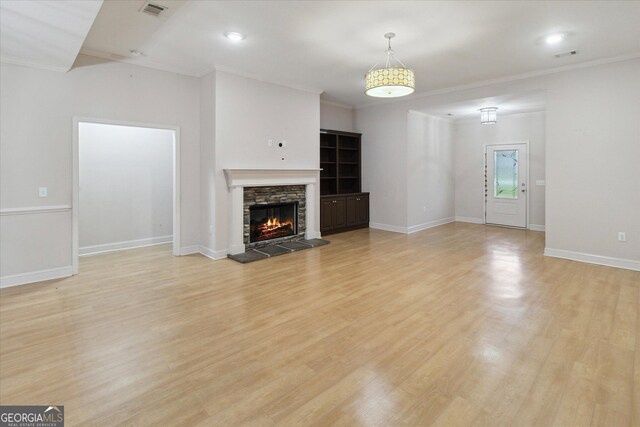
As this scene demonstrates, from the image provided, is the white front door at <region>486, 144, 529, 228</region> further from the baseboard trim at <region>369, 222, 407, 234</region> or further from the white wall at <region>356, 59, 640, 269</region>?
the white wall at <region>356, 59, 640, 269</region>

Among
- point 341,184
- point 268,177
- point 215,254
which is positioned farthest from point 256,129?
point 341,184

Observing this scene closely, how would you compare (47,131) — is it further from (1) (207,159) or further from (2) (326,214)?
(2) (326,214)

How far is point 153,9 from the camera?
3.41m

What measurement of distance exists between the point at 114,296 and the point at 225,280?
1.23 meters

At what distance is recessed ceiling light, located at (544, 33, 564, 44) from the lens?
4105mm

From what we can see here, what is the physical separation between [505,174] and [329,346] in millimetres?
7748

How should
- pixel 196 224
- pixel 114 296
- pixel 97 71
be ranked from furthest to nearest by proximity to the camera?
pixel 196 224, pixel 97 71, pixel 114 296

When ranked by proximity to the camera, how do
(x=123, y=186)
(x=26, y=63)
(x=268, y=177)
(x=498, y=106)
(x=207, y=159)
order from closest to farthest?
(x=26, y=63)
(x=207, y=159)
(x=268, y=177)
(x=123, y=186)
(x=498, y=106)

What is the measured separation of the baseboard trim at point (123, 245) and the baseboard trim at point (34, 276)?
51.4 inches

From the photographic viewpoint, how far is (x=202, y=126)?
571cm

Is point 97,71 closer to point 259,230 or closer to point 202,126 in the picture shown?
point 202,126

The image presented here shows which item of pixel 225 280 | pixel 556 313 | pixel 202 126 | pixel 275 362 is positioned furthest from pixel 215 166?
pixel 556 313

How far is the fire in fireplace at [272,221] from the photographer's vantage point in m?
6.12

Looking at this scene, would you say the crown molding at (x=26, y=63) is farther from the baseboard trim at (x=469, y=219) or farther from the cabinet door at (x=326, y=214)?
the baseboard trim at (x=469, y=219)
